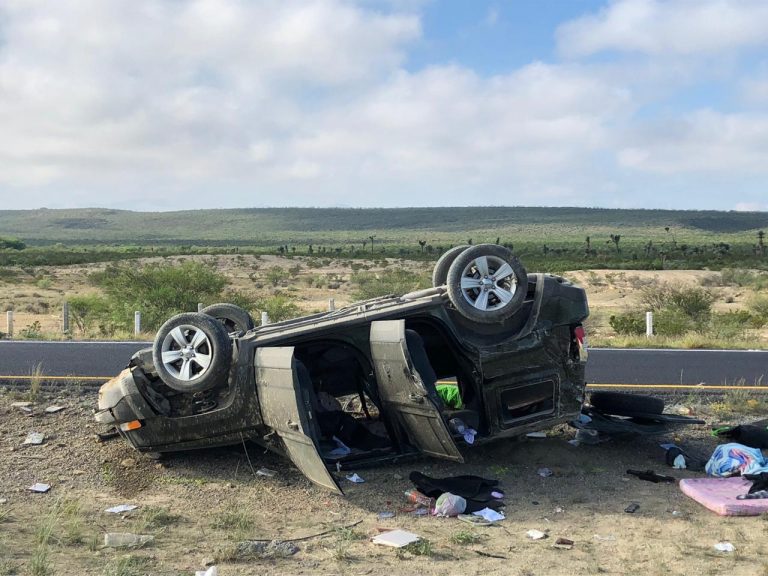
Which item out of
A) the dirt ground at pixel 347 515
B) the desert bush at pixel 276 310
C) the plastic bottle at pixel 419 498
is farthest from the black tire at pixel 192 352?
the desert bush at pixel 276 310

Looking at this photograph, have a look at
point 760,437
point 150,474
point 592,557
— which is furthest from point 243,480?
point 760,437

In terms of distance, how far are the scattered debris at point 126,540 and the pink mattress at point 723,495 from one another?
4.33 m

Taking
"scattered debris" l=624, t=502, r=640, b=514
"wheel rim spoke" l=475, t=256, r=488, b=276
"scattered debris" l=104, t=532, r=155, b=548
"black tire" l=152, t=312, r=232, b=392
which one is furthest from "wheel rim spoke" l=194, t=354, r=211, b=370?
"scattered debris" l=624, t=502, r=640, b=514

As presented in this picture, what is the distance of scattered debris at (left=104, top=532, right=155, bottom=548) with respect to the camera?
5730mm

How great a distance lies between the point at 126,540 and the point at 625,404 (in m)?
5.01

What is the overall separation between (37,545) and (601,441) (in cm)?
535

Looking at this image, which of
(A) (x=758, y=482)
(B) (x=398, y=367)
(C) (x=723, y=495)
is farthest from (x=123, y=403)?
(A) (x=758, y=482)

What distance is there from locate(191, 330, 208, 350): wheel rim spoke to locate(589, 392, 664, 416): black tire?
4.10 meters

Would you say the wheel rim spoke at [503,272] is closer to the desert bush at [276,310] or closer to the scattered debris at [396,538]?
the scattered debris at [396,538]

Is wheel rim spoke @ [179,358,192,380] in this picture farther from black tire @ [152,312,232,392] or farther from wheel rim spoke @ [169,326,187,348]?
wheel rim spoke @ [169,326,187,348]

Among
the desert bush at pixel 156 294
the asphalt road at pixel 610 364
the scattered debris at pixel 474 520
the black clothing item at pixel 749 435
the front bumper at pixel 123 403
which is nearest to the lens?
the scattered debris at pixel 474 520

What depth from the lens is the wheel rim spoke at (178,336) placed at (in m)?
7.08

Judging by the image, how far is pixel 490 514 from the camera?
6.44 m

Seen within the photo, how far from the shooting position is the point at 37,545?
18.5 ft
